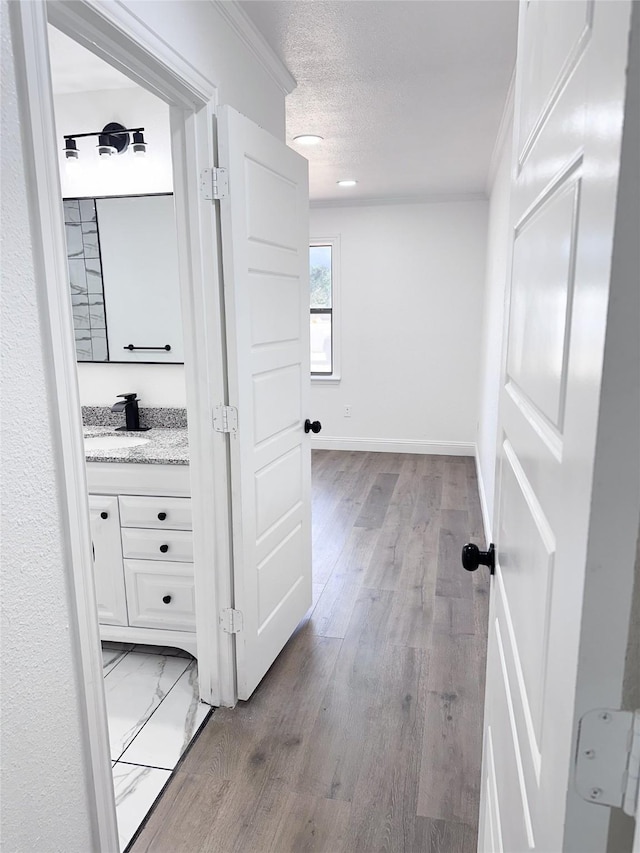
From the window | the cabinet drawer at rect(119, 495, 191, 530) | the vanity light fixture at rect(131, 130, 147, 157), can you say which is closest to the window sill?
the window

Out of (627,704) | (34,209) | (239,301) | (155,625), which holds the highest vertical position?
(34,209)

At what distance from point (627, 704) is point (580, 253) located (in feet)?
1.30

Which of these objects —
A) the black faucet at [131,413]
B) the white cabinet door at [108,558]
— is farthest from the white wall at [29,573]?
the black faucet at [131,413]

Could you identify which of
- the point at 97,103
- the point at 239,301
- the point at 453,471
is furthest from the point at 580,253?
the point at 453,471

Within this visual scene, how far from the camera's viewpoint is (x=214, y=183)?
6.22 ft

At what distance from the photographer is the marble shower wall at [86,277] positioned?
2.88m

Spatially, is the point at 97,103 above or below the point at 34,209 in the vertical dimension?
above

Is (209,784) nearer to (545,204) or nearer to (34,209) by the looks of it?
(34,209)

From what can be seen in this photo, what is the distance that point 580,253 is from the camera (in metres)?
0.54

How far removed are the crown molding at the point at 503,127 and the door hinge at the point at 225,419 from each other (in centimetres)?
181

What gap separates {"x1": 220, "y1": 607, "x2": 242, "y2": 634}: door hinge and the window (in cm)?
421

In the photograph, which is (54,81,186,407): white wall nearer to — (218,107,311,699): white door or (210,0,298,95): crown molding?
(210,0,298,95): crown molding

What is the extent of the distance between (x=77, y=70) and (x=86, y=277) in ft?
2.93

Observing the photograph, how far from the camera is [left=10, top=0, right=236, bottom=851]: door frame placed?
1.08 metres
